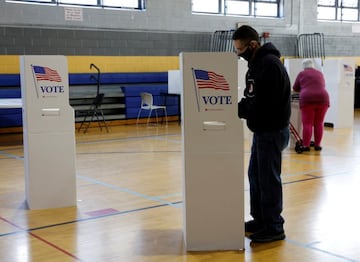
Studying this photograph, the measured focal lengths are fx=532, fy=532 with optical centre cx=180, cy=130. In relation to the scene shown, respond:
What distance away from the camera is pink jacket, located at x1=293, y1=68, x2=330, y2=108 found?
25.5 feet

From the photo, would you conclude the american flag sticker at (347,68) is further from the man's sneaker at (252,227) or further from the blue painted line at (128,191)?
the man's sneaker at (252,227)

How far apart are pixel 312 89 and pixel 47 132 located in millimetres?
4309

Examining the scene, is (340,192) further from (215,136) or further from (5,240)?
(5,240)

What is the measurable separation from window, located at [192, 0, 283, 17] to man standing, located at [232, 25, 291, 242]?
33.9 feet

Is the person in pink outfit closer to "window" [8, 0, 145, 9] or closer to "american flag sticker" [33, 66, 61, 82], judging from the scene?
"american flag sticker" [33, 66, 61, 82]

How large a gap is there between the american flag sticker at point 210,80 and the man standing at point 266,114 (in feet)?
0.61

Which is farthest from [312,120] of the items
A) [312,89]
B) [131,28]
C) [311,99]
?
[131,28]

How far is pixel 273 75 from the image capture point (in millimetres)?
3619

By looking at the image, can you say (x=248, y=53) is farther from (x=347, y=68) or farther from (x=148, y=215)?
(x=347, y=68)

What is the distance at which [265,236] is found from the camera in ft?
12.6

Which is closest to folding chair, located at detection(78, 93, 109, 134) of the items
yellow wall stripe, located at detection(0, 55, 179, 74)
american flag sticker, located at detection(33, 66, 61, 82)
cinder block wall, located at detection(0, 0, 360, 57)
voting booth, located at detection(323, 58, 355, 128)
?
yellow wall stripe, located at detection(0, 55, 179, 74)

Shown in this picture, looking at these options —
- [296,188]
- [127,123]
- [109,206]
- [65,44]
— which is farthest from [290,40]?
[109,206]

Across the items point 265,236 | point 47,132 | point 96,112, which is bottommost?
point 265,236

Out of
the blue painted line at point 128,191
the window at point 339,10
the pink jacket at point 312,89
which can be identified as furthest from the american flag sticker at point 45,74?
the window at point 339,10
